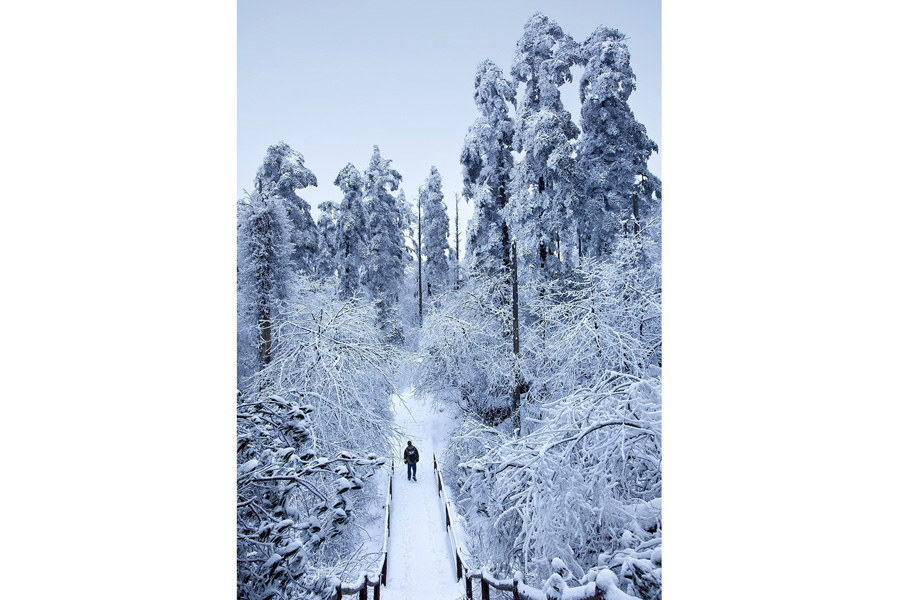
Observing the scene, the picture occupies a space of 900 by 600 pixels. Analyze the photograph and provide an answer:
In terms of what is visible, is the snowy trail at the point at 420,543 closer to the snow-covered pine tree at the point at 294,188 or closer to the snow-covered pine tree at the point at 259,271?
the snow-covered pine tree at the point at 259,271

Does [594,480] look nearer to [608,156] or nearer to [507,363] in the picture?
[507,363]

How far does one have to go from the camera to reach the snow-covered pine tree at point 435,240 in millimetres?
13984

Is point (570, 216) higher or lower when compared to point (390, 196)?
lower

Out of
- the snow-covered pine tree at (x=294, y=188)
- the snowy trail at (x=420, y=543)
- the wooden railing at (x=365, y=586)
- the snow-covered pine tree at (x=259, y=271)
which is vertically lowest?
the snowy trail at (x=420, y=543)

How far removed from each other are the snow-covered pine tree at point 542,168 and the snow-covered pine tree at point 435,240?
612 centimetres

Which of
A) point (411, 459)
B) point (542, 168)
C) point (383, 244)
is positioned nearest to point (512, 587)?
point (411, 459)

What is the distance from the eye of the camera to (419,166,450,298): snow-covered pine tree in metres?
14.0

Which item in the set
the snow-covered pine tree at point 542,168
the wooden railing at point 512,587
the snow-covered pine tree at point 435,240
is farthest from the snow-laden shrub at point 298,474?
the snow-covered pine tree at point 435,240
